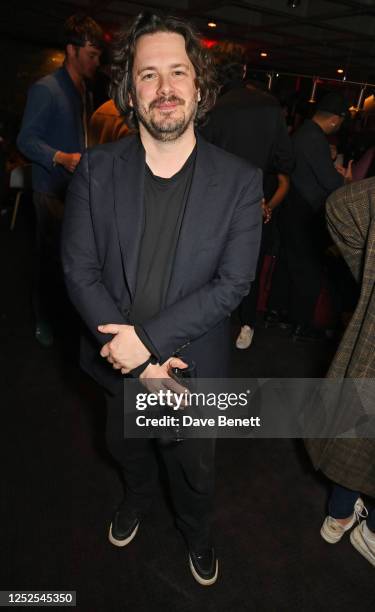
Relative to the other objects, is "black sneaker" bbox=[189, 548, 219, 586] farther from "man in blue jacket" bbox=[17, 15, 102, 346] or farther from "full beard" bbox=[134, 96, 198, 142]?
"man in blue jacket" bbox=[17, 15, 102, 346]

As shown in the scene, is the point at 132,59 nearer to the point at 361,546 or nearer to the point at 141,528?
the point at 141,528

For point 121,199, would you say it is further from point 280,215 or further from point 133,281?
point 280,215

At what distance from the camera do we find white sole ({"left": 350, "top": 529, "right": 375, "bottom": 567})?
177 cm

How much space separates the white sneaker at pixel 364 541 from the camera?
1771mm

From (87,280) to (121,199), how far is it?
0.91 feet

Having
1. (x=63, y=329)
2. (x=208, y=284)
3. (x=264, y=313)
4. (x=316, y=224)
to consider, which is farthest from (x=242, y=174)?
(x=264, y=313)

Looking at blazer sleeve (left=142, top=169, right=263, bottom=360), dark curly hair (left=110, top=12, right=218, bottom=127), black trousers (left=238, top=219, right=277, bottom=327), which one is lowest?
black trousers (left=238, top=219, right=277, bottom=327)

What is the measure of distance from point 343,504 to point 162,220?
1406 mm

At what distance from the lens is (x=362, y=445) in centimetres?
158

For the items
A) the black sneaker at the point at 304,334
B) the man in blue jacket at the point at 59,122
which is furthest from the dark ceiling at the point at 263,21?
the man in blue jacket at the point at 59,122

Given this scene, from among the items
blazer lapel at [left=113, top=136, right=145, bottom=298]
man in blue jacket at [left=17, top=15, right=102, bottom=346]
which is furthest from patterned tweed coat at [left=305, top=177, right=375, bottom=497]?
man in blue jacket at [left=17, top=15, right=102, bottom=346]

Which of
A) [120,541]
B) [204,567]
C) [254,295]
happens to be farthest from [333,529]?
[254,295]

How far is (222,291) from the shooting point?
4.22ft

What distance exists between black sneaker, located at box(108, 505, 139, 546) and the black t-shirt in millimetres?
1029
